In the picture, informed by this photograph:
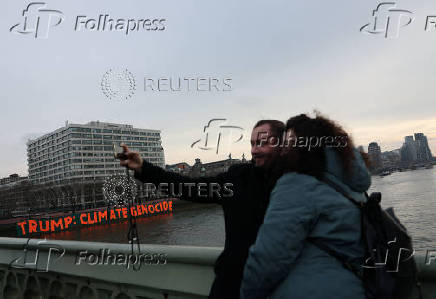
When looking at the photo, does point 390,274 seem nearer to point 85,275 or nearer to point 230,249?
point 230,249

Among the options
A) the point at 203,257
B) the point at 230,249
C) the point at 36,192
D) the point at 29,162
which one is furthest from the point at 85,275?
the point at 29,162

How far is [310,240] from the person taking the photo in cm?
108

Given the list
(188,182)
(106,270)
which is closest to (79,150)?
(106,270)

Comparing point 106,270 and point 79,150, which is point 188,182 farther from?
point 79,150

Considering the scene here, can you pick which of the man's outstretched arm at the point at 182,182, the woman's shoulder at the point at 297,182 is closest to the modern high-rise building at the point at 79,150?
the man's outstretched arm at the point at 182,182

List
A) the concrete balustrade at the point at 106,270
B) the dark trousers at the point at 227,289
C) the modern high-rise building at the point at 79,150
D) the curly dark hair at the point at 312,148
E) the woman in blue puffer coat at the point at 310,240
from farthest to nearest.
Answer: the modern high-rise building at the point at 79,150 → the concrete balustrade at the point at 106,270 → the dark trousers at the point at 227,289 → the curly dark hair at the point at 312,148 → the woman in blue puffer coat at the point at 310,240

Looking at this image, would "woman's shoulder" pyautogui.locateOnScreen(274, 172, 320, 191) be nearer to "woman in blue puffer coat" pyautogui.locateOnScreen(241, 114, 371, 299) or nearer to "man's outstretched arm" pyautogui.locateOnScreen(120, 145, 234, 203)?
"woman in blue puffer coat" pyautogui.locateOnScreen(241, 114, 371, 299)

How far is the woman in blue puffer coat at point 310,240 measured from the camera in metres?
1.03

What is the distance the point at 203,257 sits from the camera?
6.18ft

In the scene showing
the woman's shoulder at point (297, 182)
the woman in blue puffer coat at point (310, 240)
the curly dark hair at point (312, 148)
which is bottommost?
the woman in blue puffer coat at point (310, 240)

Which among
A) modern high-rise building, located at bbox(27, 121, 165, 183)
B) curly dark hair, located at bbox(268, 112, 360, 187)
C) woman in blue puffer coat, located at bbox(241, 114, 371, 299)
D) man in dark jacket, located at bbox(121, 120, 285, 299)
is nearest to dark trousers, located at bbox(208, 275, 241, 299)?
man in dark jacket, located at bbox(121, 120, 285, 299)

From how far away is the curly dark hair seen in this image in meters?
1.15

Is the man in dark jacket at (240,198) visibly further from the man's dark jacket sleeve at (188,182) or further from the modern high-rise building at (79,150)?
the modern high-rise building at (79,150)

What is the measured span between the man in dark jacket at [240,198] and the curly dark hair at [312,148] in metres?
0.22
